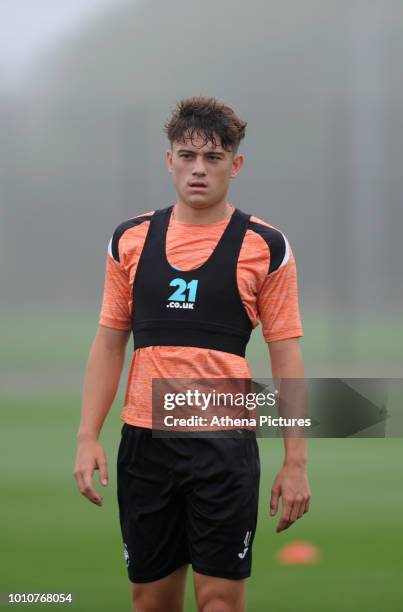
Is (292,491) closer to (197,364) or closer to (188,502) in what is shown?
(188,502)

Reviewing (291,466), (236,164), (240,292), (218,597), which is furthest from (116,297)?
(218,597)

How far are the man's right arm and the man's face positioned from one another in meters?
0.34

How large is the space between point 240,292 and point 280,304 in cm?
9

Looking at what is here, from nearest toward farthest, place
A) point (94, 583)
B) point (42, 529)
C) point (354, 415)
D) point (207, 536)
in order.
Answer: point (207, 536) < point (354, 415) < point (94, 583) < point (42, 529)

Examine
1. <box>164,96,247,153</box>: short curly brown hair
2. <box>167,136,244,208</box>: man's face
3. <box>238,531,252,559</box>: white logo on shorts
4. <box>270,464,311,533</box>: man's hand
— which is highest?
<box>164,96,247,153</box>: short curly brown hair

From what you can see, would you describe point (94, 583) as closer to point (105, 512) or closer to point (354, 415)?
point (105, 512)

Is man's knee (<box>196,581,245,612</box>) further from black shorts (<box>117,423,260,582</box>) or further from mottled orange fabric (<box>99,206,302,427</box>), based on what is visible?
mottled orange fabric (<box>99,206,302,427</box>)

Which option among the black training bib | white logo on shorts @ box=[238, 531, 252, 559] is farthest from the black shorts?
the black training bib

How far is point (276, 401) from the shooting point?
7.47 ft

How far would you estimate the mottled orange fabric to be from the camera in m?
2.18

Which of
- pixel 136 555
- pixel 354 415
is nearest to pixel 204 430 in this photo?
pixel 136 555

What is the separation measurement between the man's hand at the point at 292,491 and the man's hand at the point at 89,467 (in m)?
0.37

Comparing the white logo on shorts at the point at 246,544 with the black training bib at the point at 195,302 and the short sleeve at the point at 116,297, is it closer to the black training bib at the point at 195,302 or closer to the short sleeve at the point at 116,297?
the black training bib at the point at 195,302

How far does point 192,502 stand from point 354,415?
0.78 meters
